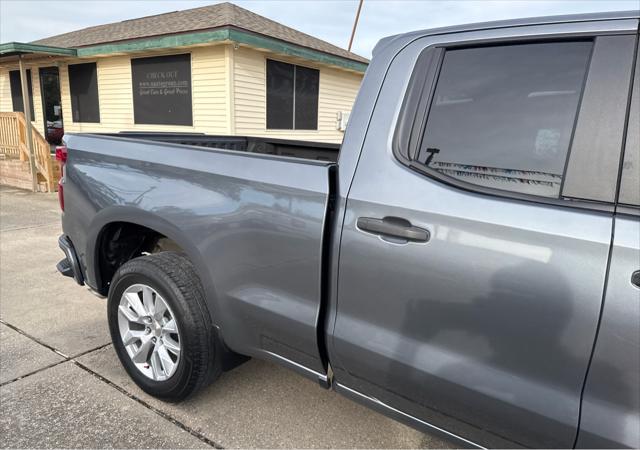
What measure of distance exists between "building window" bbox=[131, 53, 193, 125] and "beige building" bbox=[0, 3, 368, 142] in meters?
0.02

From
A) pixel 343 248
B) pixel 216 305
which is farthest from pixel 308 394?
pixel 343 248

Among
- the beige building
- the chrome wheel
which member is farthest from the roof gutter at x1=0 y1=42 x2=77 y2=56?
the chrome wheel

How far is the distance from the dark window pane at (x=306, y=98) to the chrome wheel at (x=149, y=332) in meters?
9.59

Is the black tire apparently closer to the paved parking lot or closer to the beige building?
the paved parking lot

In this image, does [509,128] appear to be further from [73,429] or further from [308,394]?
[73,429]

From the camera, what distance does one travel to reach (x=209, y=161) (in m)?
2.27

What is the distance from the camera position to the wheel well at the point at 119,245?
287cm

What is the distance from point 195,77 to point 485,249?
9.59m

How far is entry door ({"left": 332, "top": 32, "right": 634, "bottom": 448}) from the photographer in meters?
1.42

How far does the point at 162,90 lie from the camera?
10656 mm

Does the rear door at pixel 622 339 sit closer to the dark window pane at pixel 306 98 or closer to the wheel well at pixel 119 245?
the wheel well at pixel 119 245

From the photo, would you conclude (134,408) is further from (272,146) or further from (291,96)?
(291,96)

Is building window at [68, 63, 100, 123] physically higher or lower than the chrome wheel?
higher

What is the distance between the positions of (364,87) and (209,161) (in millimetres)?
837
